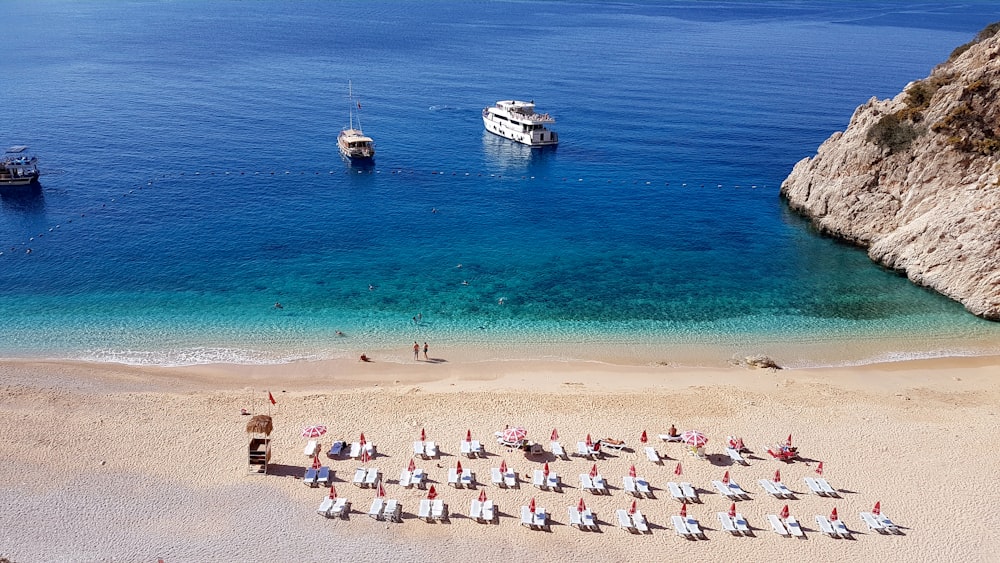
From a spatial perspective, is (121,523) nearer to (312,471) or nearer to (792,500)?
(312,471)

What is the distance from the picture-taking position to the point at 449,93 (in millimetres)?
136375

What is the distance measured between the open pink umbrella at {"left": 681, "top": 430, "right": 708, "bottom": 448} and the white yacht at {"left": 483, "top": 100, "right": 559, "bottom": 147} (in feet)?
238

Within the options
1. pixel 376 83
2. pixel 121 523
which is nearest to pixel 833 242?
pixel 121 523

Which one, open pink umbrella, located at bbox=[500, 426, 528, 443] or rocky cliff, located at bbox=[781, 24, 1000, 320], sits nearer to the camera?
open pink umbrella, located at bbox=[500, 426, 528, 443]

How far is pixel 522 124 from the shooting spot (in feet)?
342

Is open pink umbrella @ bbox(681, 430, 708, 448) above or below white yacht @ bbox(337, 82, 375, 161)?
below

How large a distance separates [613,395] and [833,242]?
41.6 metres

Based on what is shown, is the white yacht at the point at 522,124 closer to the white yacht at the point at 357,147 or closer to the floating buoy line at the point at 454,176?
the floating buoy line at the point at 454,176

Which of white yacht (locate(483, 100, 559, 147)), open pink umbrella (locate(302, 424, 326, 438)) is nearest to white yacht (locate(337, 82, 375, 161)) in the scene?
white yacht (locate(483, 100, 559, 147))

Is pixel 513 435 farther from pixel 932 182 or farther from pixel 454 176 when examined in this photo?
pixel 454 176

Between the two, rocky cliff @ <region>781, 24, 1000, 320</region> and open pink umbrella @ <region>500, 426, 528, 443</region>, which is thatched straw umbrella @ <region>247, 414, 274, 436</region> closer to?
open pink umbrella @ <region>500, 426, 528, 443</region>

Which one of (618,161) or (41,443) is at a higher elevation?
(618,161)

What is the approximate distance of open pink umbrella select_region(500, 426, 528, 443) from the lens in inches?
1494

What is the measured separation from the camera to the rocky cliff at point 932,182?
56031 millimetres
